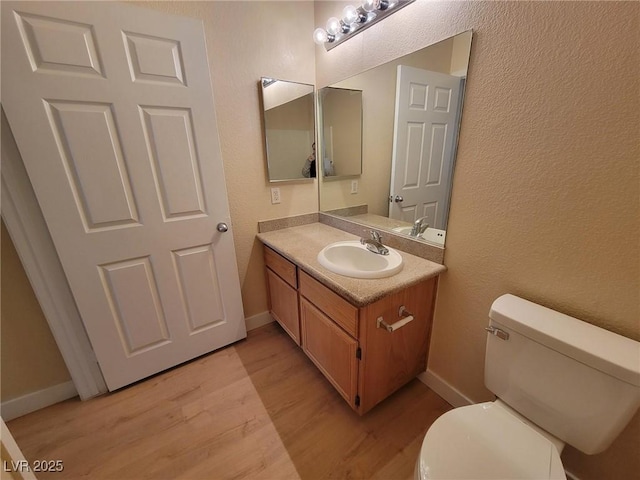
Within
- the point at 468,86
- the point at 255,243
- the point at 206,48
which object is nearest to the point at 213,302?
the point at 255,243

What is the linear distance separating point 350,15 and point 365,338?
5.34ft

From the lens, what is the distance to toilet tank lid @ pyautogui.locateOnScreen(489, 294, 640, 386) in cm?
71

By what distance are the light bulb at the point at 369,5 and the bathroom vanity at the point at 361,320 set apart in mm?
1229

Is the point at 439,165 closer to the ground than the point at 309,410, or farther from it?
farther from it

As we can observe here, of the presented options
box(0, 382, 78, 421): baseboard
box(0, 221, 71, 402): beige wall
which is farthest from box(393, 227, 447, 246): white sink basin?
box(0, 382, 78, 421): baseboard

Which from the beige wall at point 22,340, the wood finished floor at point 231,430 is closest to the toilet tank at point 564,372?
the wood finished floor at point 231,430

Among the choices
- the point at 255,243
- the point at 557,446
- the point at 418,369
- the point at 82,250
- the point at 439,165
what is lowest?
the point at 418,369

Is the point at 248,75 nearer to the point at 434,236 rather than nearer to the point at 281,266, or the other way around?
the point at 281,266

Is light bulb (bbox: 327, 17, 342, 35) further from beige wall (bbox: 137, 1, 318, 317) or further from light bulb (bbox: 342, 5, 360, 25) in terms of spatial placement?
beige wall (bbox: 137, 1, 318, 317)

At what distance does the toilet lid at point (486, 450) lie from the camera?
77cm

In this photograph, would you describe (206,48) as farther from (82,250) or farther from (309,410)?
(309,410)

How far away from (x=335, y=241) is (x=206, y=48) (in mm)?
1299

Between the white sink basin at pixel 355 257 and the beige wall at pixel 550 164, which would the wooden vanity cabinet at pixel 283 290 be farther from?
the beige wall at pixel 550 164

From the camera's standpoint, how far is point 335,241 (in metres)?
1.66
